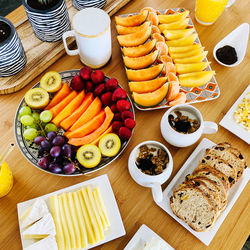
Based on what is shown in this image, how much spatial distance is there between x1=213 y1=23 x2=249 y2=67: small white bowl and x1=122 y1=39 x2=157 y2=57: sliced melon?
12.4 inches

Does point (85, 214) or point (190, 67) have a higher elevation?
point (190, 67)

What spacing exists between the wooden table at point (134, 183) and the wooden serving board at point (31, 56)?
33 millimetres

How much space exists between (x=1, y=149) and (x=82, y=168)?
329 millimetres

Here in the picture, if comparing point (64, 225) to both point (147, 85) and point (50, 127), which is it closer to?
point (50, 127)

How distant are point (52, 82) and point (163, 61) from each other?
470mm

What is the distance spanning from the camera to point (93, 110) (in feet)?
3.42

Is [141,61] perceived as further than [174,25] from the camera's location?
No

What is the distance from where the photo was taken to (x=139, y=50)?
1153mm

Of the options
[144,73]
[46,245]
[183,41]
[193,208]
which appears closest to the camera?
[46,245]

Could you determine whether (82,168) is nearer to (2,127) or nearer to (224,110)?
(2,127)

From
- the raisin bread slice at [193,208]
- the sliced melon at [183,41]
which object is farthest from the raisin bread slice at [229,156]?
the sliced melon at [183,41]

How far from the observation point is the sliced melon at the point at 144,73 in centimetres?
110

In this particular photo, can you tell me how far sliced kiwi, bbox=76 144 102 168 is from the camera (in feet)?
3.01

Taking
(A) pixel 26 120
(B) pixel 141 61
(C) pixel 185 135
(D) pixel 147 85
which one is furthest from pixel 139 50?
(A) pixel 26 120
